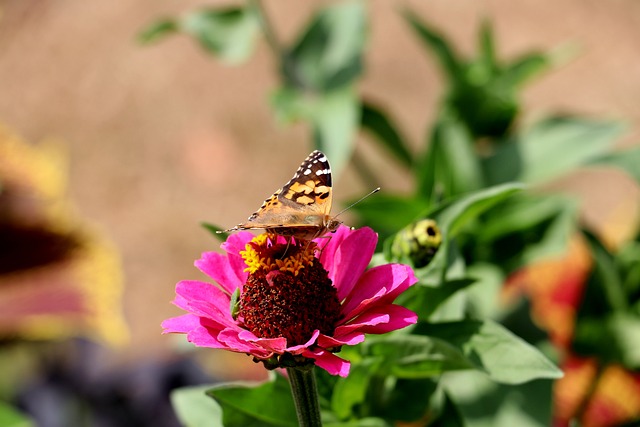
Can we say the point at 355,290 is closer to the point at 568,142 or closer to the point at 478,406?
the point at 478,406

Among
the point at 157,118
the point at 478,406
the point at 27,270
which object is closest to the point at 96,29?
the point at 157,118

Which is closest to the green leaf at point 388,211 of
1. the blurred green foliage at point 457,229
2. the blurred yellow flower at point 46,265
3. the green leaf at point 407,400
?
the blurred green foliage at point 457,229

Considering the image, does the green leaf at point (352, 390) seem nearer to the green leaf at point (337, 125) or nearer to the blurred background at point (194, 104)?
the green leaf at point (337, 125)

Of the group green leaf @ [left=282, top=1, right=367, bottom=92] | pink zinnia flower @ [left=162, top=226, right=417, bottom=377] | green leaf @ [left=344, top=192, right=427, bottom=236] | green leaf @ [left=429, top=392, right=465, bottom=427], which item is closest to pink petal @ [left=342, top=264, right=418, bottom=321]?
pink zinnia flower @ [left=162, top=226, right=417, bottom=377]

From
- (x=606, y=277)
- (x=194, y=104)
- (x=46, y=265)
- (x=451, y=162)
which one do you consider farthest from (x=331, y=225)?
(x=194, y=104)

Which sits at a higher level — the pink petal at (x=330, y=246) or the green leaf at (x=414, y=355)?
the pink petal at (x=330, y=246)
